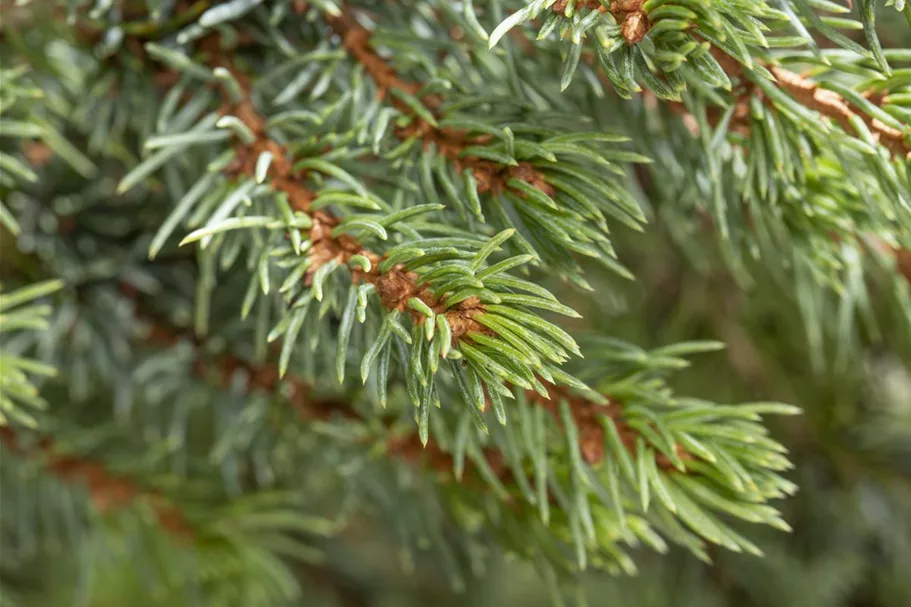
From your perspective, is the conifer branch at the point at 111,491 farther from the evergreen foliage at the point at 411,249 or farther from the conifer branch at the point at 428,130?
the conifer branch at the point at 428,130

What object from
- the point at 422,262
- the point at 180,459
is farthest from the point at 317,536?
the point at 422,262

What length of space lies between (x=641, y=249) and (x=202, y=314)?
0.30 metres

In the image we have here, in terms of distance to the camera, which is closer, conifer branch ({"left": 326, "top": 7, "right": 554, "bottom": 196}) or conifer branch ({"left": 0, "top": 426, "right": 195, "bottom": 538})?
conifer branch ({"left": 326, "top": 7, "right": 554, "bottom": 196})

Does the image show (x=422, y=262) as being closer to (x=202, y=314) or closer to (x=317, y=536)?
(x=202, y=314)

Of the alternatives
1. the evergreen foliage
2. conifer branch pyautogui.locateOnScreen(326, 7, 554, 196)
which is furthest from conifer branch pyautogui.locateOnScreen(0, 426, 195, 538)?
conifer branch pyautogui.locateOnScreen(326, 7, 554, 196)

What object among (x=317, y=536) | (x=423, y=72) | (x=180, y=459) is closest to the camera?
(x=423, y=72)

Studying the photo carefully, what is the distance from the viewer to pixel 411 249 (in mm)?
274

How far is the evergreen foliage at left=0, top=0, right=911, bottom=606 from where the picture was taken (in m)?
0.29

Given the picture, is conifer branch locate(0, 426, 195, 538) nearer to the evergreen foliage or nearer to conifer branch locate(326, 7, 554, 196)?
the evergreen foliage

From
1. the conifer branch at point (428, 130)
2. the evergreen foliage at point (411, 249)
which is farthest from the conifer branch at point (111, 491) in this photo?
the conifer branch at point (428, 130)

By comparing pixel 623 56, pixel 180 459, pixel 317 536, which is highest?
pixel 623 56

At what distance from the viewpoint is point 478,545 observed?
414 mm

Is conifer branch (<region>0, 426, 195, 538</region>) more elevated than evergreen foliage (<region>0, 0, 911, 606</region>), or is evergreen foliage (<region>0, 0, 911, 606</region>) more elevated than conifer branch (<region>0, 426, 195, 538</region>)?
→ evergreen foliage (<region>0, 0, 911, 606</region>)

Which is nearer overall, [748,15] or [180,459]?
[748,15]
